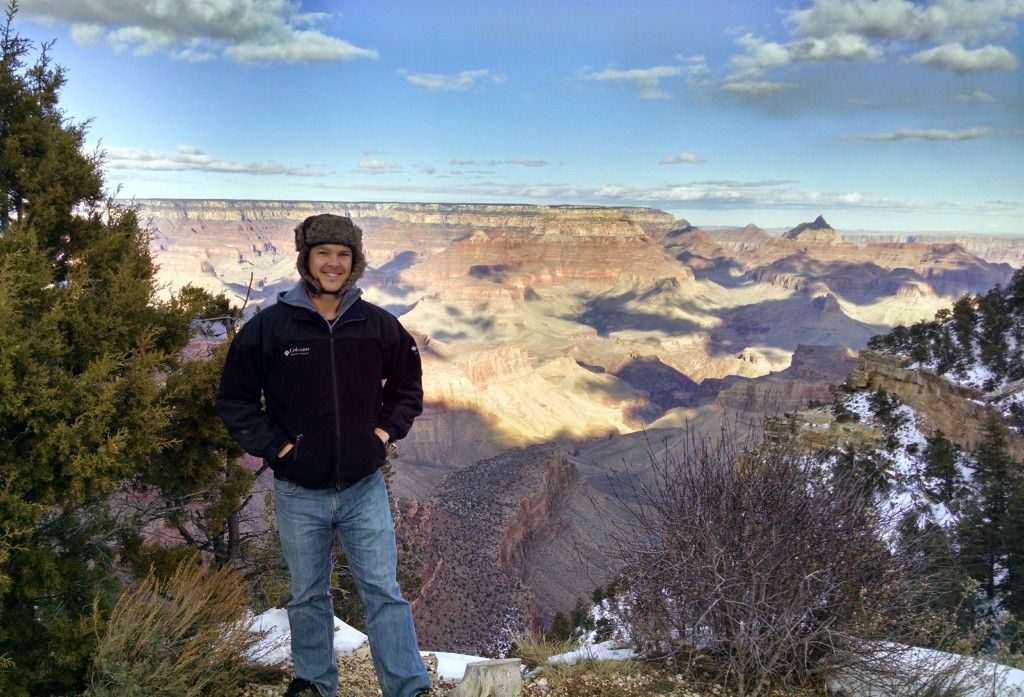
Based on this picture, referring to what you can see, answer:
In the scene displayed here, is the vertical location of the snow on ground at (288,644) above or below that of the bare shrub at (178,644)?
below

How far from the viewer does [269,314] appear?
2.86 metres

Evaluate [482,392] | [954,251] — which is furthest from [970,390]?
[954,251]

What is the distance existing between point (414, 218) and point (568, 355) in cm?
8033

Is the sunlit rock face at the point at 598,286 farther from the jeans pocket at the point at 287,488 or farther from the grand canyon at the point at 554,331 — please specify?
the jeans pocket at the point at 287,488

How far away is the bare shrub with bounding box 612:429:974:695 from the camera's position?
3.27 m

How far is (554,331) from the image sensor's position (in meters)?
121

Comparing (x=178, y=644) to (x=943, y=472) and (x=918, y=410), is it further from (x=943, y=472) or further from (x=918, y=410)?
(x=918, y=410)

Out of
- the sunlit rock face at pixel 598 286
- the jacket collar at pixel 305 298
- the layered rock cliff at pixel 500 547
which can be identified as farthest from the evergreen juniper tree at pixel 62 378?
the sunlit rock face at pixel 598 286

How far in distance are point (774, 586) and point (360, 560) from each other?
212 cm

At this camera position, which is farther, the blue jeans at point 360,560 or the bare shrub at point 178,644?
the blue jeans at point 360,560


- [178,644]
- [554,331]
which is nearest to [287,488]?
[178,644]

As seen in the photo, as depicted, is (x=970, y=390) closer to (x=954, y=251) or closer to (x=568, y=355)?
(x=568, y=355)

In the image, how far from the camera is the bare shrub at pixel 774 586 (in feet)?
10.7

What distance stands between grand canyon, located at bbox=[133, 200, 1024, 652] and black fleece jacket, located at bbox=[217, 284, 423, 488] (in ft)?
58.6
